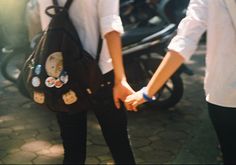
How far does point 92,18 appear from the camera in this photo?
199 cm

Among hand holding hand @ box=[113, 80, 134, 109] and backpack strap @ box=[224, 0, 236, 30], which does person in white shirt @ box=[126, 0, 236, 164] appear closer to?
backpack strap @ box=[224, 0, 236, 30]

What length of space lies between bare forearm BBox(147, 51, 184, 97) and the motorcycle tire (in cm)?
Result: 197

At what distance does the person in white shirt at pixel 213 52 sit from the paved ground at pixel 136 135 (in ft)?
4.89

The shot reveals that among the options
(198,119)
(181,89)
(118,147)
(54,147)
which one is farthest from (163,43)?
(118,147)

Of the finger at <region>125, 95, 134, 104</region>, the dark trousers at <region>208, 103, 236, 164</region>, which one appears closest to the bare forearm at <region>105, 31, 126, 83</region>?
the finger at <region>125, 95, 134, 104</region>

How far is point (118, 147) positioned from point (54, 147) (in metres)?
1.40

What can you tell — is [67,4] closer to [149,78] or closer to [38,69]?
[38,69]

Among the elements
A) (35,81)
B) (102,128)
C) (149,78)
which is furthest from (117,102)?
(149,78)

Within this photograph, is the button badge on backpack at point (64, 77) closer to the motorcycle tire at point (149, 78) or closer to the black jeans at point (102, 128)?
the black jeans at point (102, 128)

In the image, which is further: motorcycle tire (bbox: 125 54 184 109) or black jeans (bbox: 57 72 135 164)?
motorcycle tire (bbox: 125 54 184 109)

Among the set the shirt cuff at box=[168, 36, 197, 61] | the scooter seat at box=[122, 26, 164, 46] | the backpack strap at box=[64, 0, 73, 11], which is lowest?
the scooter seat at box=[122, 26, 164, 46]

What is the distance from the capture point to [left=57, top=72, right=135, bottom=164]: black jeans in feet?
7.00

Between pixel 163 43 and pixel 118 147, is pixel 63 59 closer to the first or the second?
pixel 118 147

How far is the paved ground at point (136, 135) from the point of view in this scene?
338cm
